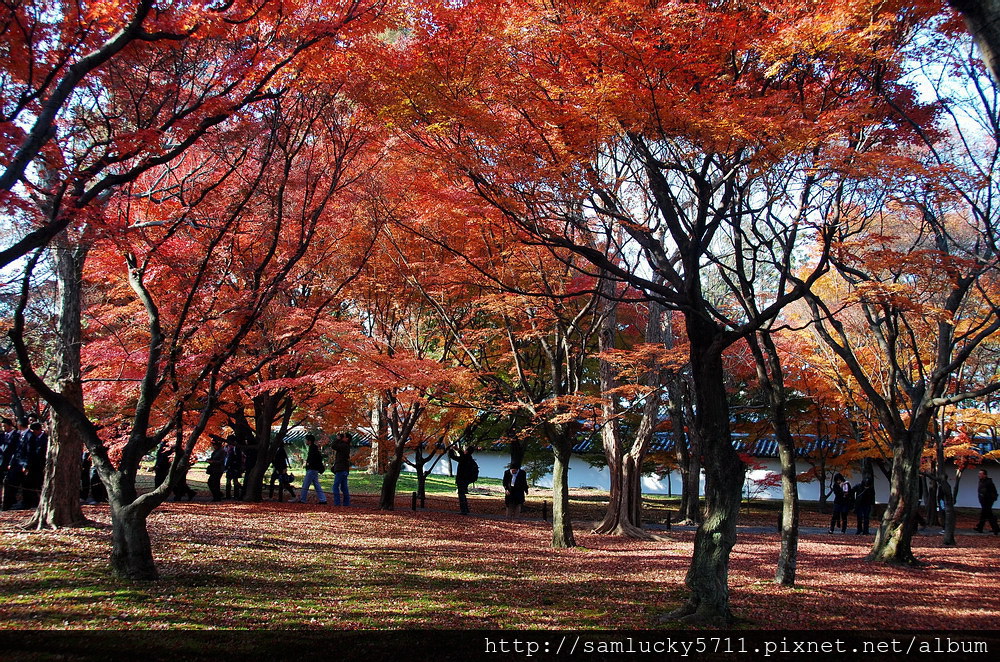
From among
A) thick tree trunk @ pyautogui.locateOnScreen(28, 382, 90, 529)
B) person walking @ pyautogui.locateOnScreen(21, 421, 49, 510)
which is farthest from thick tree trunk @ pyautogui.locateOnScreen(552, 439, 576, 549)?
person walking @ pyautogui.locateOnScreen(21, 421, 49, 510)

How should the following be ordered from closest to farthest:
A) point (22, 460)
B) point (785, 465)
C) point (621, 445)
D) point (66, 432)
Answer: point (785, 465) → point (66, 432) → point (22, 460) → point (621, 445)

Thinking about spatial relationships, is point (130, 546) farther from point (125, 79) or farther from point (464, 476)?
point (464, 476)

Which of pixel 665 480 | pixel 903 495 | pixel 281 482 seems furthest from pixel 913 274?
pixel 665 480

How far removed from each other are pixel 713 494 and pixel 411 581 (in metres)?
3.67

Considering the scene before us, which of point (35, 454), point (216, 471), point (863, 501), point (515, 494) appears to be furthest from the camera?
point (515, 494)

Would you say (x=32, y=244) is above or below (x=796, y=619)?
above

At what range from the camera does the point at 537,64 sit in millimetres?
7766

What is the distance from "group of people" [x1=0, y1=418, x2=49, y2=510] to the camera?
12.1m

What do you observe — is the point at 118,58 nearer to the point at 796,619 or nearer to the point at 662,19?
the point at 662,19

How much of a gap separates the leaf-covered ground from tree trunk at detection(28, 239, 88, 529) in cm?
45

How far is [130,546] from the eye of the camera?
282 inches

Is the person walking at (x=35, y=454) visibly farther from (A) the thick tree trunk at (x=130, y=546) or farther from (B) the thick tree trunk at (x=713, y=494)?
(B) the thick tree trunk at (x=713, y=494)

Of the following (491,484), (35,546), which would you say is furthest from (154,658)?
(491,484)

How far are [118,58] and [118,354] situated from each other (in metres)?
7.12
